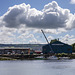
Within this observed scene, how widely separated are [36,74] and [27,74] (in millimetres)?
3022

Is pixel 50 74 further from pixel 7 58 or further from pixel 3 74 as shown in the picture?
pixel 7 58

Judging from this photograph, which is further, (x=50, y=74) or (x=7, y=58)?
(x=7, y=58)

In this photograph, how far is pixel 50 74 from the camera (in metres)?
83.6

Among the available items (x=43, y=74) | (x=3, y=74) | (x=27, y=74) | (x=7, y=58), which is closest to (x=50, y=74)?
(x=43, y=74)

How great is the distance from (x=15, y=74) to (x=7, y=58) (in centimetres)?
11583

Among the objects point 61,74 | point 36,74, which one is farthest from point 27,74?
point 61,74

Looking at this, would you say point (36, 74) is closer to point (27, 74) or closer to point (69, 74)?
point (27, 74)

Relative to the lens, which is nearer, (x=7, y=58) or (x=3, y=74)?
(x=3, y=74)

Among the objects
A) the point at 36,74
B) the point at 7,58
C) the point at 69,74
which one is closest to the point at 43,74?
the point at 36,74

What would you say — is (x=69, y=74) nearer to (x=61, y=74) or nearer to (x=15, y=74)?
(x=61, y=74)

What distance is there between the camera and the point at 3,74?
3295 inches

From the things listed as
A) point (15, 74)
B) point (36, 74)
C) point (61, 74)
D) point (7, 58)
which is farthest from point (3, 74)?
point (7, 58)

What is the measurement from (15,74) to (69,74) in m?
17.7

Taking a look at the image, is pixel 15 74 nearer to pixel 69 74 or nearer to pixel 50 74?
pixel 50 74
